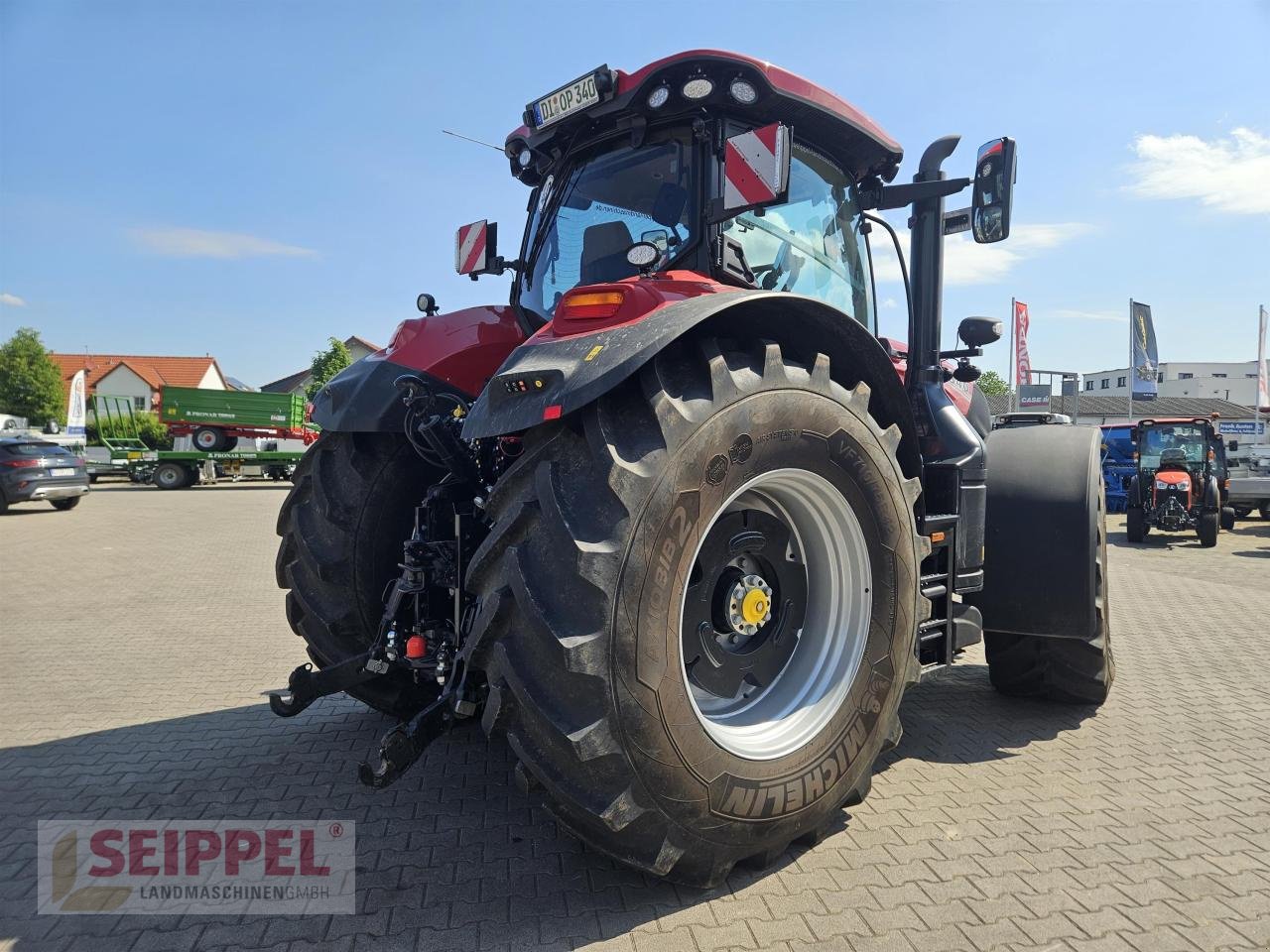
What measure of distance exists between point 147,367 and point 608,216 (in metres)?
66.9

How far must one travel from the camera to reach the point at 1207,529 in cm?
1298

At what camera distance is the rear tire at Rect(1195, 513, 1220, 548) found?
13.0m

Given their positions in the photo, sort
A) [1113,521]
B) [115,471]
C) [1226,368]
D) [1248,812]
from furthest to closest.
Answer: [1226,368]
[115,471]
[1113,521]
[1248,812]

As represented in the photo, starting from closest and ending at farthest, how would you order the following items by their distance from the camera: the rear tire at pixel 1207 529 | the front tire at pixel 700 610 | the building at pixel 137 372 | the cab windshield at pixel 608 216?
the front tire at pixel 700 610 → the cab windshield at pixel 608 216 → the rear tire at pixel 1207 529 → the building at pixel 137 372

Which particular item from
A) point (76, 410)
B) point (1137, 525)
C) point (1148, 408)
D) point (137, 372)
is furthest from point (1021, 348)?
point (137, 372)

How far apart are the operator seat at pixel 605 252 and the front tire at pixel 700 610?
828 mm

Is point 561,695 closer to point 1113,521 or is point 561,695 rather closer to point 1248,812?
point 1248,812

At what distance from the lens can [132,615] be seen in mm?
6539

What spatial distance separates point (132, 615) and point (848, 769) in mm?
6271

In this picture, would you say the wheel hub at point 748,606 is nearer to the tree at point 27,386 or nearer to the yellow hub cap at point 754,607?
the yellow hub cap at point 754,607

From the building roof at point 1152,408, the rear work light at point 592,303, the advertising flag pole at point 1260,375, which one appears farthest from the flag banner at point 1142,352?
the rear work light at point 592,303

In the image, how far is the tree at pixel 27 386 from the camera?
1853 inches

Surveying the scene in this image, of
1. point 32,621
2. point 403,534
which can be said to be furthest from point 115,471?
point 403,534

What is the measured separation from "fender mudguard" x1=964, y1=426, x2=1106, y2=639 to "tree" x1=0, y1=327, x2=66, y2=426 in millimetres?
56094
